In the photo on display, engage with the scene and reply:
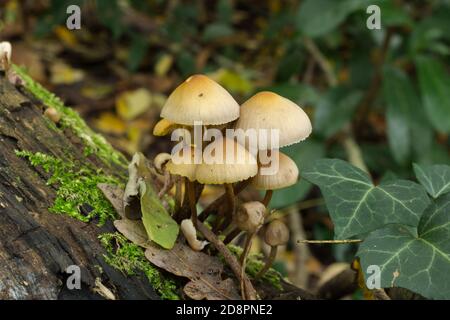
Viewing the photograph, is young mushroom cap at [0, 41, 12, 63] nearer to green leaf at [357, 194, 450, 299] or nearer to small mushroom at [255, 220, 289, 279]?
small mushroom at [255, 220, 289, 279]

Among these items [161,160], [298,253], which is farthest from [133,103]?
[161,160]

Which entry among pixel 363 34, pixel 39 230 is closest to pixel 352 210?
pixel 39 230

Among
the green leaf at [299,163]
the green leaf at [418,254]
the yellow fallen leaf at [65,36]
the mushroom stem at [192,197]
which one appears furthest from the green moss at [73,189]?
the yellow fallen leaf at [65,36]

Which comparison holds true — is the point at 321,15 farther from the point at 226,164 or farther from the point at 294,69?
the point at 226,164

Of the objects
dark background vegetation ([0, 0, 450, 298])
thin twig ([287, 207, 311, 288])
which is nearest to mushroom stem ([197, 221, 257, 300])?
thin twig ([287, 207, 311, 288])

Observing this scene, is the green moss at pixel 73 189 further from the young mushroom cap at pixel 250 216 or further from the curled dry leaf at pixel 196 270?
the young mushroom cap at pixel 250 216
